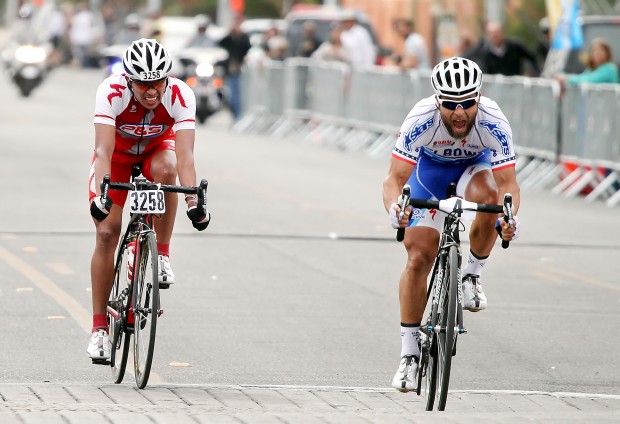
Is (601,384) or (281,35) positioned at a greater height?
(281,35)

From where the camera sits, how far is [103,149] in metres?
8.71

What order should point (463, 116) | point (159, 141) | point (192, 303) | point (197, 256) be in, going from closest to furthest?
point (463, 116)
point (159, 141)
point (192, 303)
point (197, 256)

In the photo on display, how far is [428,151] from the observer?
867cm

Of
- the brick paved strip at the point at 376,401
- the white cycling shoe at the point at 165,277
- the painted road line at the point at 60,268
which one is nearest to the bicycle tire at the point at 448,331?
the brick paved strip at the point at 376,401

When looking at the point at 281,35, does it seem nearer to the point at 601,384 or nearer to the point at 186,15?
the point at 601,384

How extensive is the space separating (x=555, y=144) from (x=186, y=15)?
55.3m

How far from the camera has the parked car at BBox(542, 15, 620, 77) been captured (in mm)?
22594

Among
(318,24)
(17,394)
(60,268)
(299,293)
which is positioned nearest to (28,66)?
(318,24)

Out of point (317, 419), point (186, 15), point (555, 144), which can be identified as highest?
point (186, 15)

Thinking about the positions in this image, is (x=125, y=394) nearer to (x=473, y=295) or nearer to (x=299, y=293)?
(x=473, y=295)

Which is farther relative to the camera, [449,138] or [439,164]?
[439,164]

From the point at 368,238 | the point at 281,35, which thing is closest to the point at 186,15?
the point at 281,35

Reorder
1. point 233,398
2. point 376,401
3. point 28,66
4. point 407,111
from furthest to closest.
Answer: point 28,66, point 407,111, point 376,401, point 233,398

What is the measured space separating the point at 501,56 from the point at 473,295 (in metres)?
14.4
